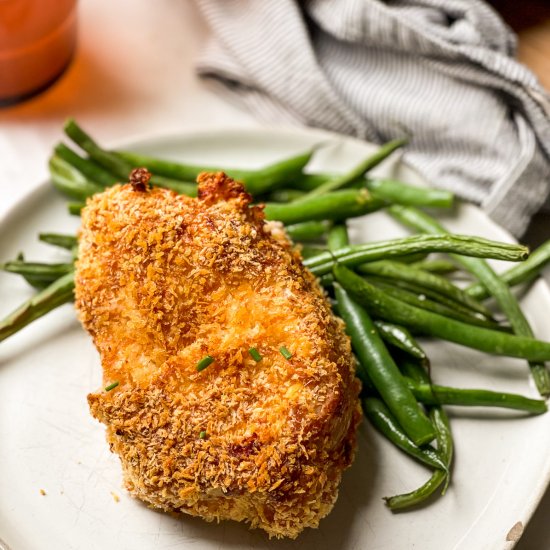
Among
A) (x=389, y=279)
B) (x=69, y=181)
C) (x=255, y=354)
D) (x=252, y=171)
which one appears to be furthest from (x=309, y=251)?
(x=69, y=181)

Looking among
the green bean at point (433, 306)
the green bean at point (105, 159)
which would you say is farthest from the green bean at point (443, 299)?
the green bean at point (105, 159)

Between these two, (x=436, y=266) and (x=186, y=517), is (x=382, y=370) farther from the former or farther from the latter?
(x=186, y=517)

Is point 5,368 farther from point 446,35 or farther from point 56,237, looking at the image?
point 446,35

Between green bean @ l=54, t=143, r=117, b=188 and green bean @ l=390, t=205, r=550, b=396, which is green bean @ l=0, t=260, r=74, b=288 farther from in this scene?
green bean @ l=390, t=205, r=550, b=396

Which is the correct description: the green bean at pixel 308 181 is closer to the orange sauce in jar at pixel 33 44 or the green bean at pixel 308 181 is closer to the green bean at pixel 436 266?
the green bean at pixel 436 266

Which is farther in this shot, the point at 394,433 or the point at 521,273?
the point at 521,273

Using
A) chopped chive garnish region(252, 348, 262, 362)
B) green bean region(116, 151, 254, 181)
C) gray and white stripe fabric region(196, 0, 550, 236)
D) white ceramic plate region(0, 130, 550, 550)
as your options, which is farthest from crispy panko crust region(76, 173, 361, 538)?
gray and white stripe fabric region(196, 0, 550, 236)
